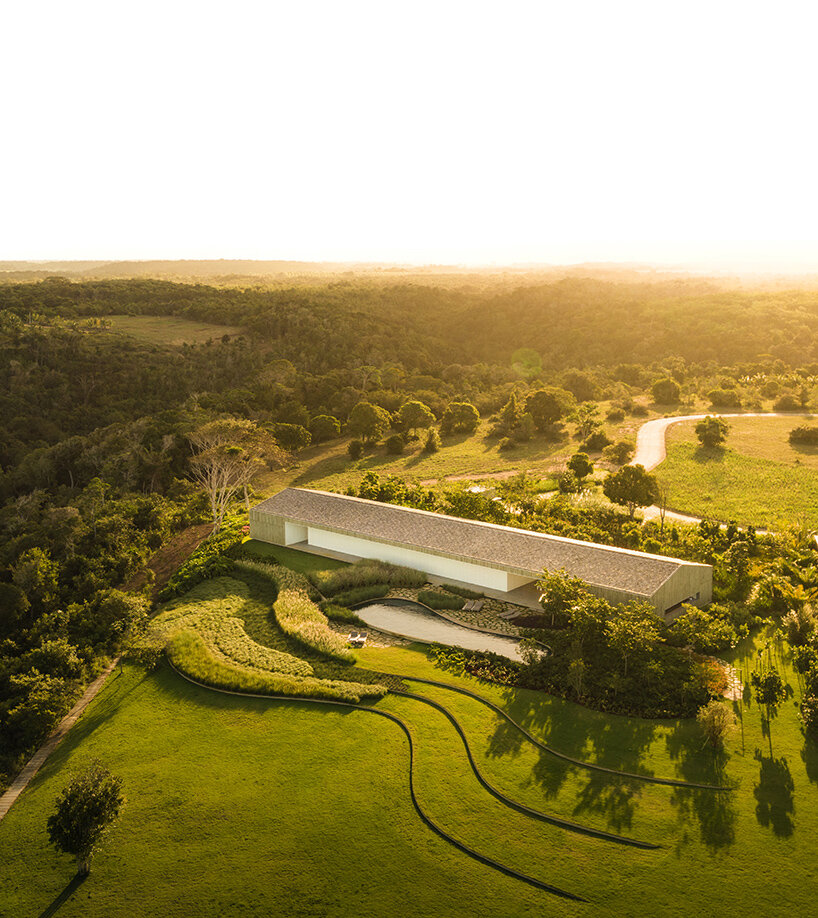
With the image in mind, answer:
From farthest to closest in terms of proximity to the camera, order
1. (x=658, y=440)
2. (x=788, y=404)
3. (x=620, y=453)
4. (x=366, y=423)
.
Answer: (x=788, y=404)
(x=366, y=423)
(x=658, y=440)
(x=620, y=453)

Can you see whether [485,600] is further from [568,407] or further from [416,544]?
[568,407]

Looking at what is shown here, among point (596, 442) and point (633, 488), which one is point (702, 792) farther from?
point (596, 442)

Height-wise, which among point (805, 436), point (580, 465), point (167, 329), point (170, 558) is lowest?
point (170, 558)

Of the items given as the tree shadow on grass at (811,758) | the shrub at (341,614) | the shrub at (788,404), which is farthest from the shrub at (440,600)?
the shrub at (788,404)

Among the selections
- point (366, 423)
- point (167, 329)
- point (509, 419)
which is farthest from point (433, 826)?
point (167, 329)

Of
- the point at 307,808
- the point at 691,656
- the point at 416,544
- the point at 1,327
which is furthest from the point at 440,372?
the point at 307,808
